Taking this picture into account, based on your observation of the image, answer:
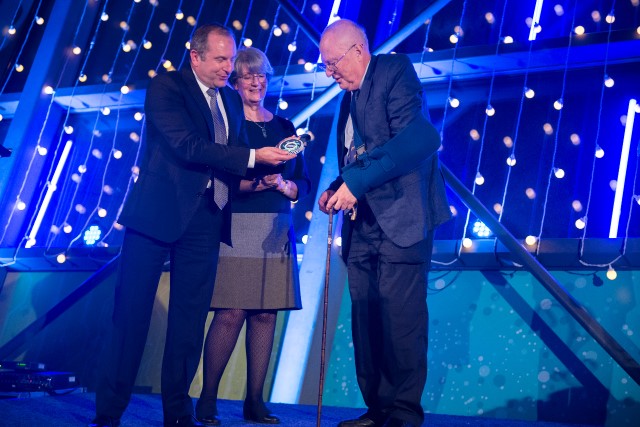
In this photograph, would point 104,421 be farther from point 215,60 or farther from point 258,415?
point 215,60

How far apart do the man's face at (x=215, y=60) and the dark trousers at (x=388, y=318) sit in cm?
63

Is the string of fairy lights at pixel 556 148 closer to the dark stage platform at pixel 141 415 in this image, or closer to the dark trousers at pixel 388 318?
the dark stage platform at pixel 141 415

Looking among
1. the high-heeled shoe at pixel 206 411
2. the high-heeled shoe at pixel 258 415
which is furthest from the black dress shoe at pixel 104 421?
the high-heeled shoe at pixel 258 415

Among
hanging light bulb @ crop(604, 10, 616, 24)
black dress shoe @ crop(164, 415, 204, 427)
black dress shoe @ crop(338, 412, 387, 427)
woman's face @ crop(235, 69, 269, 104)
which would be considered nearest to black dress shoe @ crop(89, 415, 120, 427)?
black dress shoe @ crop(164, 415, 204, 427)

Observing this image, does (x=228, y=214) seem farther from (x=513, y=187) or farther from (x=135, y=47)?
(x=135, y=47)

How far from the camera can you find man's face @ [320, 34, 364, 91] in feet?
6.87

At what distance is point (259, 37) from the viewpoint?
4348 millimetres

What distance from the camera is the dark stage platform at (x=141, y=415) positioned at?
6.85ft

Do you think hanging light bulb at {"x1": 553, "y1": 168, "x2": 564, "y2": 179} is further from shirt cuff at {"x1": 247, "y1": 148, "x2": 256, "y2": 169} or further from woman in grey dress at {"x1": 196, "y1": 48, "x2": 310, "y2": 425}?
shirt cuff at {"x1": 247, "y1": 148, "x2": 256, "y2": 169}

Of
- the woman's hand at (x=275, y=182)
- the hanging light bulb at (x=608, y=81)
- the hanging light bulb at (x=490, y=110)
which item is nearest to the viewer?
the woman's hand at (x=275, y=182)

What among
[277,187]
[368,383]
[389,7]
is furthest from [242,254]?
[389,7]

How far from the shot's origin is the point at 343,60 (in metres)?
2.10

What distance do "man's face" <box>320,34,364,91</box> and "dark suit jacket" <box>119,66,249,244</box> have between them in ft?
1.25

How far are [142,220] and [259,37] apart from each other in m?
2.60
